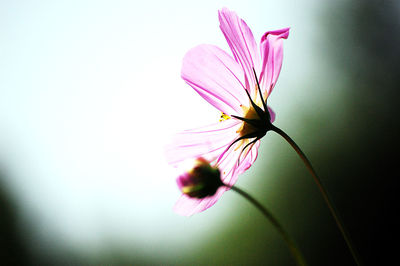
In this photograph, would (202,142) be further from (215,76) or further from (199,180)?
(199,180)

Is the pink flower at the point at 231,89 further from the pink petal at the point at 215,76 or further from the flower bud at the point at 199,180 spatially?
the flower bud at the point at 199,180

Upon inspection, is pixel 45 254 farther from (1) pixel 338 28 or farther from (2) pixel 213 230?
(1) pixel 338 28

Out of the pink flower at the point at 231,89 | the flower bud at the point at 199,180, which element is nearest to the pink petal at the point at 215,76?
the pink flower at the point at 231,89

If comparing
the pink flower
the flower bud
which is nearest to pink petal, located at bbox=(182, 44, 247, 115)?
the pink flower

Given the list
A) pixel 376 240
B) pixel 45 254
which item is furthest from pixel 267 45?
pixel 45 254

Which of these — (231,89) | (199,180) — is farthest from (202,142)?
(199,180)
